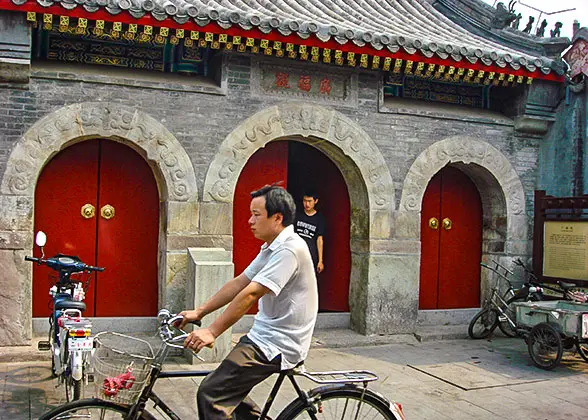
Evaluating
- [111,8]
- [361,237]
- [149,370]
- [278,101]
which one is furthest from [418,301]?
[149,370]

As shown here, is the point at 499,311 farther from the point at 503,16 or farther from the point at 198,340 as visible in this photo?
the point at 198,340

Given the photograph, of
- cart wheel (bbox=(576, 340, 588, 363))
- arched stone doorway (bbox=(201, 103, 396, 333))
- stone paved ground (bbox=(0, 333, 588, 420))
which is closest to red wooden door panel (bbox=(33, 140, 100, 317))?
stone paved ground (bbox=(0, 333, 588, 420))

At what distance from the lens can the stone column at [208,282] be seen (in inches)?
278

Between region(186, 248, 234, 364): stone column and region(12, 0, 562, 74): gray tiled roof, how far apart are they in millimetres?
2622

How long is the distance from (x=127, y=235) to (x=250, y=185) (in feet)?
5.61

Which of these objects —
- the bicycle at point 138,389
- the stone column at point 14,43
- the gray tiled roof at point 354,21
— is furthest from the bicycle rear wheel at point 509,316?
the stone column at point 14,43

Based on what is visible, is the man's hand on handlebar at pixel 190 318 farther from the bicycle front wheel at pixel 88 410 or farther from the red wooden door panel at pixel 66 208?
the red wooden door panel at pixel 66 208

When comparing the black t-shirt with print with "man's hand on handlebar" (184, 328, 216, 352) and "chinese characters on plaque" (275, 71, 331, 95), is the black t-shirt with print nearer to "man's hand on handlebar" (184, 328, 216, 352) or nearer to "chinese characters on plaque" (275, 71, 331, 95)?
"chinese characters on plaque" (275, 71, 331, 95)

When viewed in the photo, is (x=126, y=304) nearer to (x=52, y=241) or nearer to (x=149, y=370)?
(x=52, y=241)

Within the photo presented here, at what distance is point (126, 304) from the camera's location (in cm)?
808

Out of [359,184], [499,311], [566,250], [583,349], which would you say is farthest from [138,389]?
[566,250]

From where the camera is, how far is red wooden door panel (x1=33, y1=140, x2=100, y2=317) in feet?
25.2

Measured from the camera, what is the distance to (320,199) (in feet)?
32.3

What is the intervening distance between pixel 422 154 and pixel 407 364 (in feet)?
9.72
